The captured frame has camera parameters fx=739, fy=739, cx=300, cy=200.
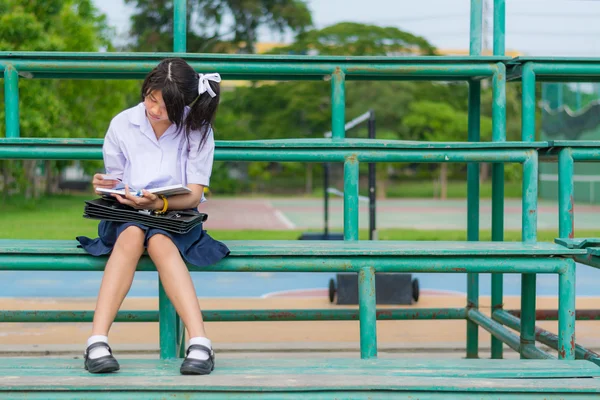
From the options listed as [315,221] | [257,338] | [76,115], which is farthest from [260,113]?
[257,338]

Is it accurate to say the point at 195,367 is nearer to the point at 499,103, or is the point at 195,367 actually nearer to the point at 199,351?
the point at 199,351

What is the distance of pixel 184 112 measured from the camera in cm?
291

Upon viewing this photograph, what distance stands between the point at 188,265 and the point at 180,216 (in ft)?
0.63

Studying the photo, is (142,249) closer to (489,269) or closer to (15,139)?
(15,139)

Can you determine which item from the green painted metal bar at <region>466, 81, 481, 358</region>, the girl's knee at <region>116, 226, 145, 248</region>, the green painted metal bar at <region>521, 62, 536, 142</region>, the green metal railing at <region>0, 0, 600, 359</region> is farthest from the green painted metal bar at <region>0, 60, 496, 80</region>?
the girl's knee at <region>116, 226, 145, 248</region>

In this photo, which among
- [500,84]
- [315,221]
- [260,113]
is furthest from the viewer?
[260,113]

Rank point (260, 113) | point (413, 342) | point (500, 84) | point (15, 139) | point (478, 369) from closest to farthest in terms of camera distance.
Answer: point (478, 369) → point (15, 139) → point (500, 84) → point (413, 342) → point (260, 113)

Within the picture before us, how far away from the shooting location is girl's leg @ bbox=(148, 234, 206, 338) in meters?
2.59

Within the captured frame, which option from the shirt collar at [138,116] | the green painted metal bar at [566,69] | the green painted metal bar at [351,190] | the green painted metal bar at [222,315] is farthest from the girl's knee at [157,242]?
the green painted metal bar at [566,69]

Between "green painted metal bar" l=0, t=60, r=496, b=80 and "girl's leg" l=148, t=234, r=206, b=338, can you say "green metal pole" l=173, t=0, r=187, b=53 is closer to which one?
"green painted metal bar" l=0, t=60, r=496, b=80

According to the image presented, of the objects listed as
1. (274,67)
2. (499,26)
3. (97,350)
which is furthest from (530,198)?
(97,350)

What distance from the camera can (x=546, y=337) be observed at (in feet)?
12.1

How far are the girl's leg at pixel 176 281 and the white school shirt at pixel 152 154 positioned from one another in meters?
0.31

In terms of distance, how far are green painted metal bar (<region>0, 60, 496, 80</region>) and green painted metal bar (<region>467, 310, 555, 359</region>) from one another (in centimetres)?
133
